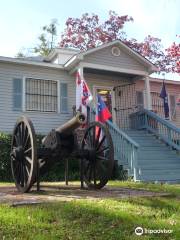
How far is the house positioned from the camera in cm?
1548

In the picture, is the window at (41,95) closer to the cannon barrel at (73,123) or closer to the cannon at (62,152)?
the cannon at (62,152)

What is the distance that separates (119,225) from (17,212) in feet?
4.70

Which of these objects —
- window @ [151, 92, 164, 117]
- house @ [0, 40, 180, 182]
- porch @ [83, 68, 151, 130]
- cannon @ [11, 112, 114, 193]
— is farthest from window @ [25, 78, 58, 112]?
cannon @ [11, 112, 114, 193]

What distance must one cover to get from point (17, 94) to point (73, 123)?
30.4ft

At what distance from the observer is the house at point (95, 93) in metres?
15.5

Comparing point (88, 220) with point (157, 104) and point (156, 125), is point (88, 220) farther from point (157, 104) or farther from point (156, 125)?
point (157, 104)

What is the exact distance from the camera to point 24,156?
7.69 meters

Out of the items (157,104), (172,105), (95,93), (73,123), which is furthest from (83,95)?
(172,105)

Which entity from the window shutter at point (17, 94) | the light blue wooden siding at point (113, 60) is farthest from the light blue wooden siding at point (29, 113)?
the light blue wooden siding at point (113, 60)

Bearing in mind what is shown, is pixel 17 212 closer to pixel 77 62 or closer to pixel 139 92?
pixel 77 62

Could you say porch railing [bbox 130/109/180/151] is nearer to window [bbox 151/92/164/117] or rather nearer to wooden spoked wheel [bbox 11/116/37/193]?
window [bbox 151/92/164/117]

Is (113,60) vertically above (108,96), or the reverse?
(113,60)

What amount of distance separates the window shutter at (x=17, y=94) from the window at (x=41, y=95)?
30cm

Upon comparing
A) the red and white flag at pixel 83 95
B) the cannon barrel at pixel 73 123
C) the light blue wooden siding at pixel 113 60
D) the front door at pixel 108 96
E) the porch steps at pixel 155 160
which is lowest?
the porch steps at pixel 155 160
